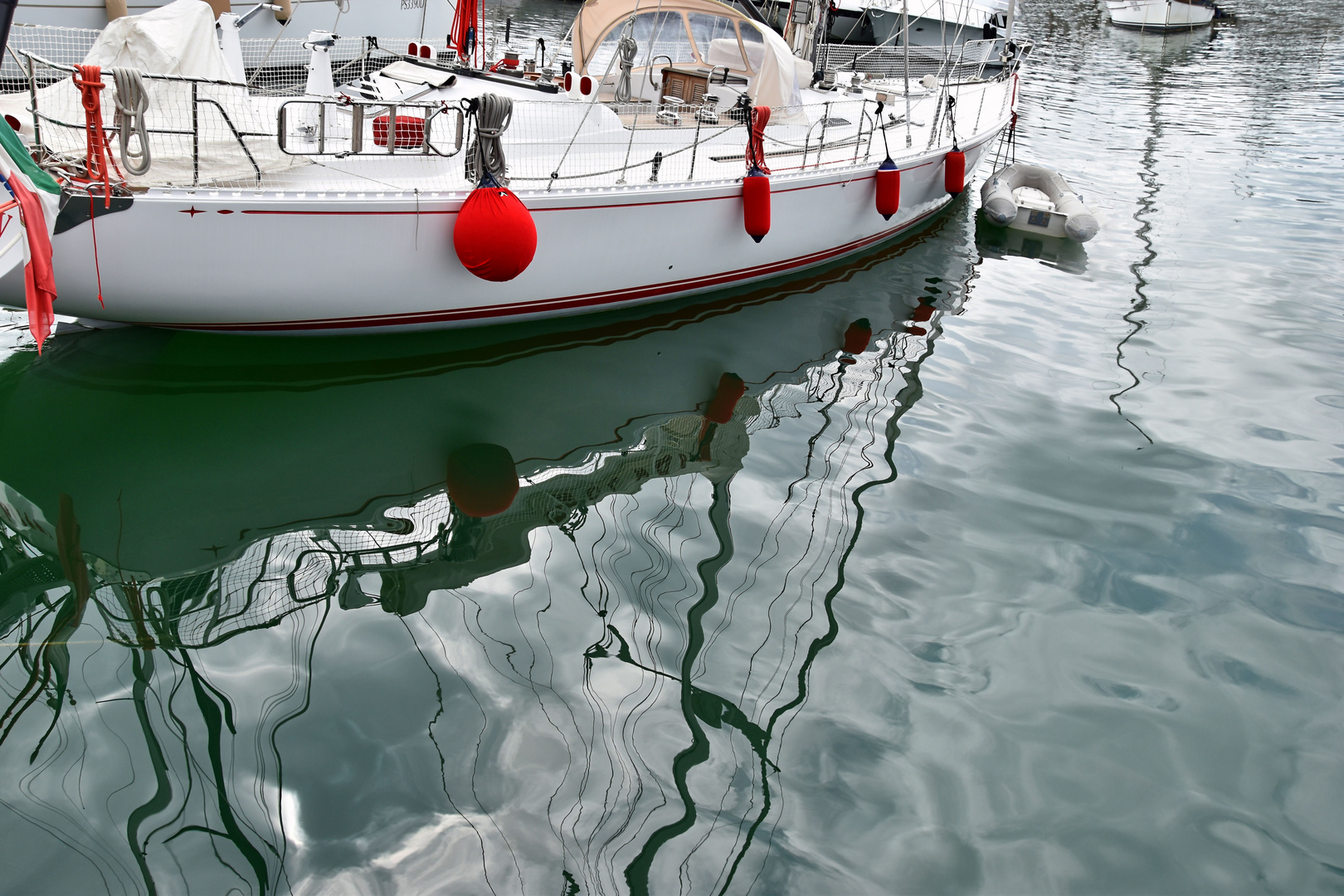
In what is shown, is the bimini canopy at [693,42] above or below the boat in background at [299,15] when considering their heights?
below

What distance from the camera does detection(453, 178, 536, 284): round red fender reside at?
5.11m

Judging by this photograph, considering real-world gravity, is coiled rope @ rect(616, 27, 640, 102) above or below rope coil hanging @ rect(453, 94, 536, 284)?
above

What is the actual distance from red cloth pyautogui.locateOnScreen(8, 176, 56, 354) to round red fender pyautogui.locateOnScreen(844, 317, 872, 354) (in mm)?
4601

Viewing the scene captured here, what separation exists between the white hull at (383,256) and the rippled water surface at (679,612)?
0.29 metres

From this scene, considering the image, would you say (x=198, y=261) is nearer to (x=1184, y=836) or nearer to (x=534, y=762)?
(x=534, y=762)

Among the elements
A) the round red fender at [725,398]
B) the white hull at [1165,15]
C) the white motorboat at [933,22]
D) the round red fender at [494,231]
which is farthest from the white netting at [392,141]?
the white hull at [1165,15]

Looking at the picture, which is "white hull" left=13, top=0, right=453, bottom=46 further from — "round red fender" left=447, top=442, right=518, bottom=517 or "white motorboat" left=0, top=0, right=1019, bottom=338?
"round red fender" left=447, top=442, right=518, bottom=517

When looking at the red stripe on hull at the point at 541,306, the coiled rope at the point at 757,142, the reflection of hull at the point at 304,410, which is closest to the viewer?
the reflection of hull at the point at 304,410

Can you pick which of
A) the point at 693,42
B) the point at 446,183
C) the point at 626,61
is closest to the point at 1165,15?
the point at 693,42

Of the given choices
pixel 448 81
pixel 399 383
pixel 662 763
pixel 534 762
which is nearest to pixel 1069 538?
pixel 662 763

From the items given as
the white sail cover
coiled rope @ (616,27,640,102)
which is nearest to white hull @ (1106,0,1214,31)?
coiled rope @ (616,27,640,102)

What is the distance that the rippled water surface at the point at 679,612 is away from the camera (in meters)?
2.65

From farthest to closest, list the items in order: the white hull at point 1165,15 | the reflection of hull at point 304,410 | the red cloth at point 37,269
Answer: the white hull at point 1165,15 → the red cloth at point 37,269 → the reflection of hull at point 304,410

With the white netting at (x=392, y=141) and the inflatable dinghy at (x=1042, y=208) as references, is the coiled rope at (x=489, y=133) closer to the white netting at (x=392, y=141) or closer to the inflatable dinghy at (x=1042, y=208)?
the white netting at (x=392, y=141)
